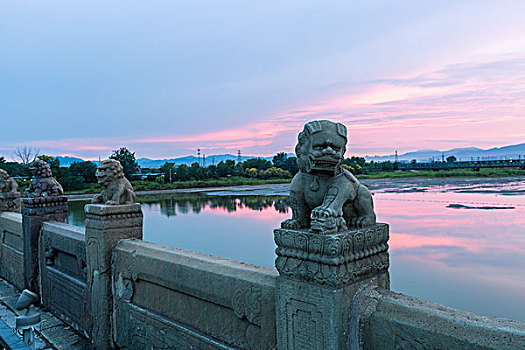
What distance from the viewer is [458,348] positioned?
1.71 metres

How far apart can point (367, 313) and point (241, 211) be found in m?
16.4

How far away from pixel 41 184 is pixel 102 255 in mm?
2369

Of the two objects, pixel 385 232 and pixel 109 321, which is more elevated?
pixel 385 232

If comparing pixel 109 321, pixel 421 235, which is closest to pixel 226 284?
pixel 109 321

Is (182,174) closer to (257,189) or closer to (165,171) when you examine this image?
(165,171)

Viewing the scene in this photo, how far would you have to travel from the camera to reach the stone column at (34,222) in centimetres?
550

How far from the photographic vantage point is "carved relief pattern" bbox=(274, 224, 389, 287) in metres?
2.03

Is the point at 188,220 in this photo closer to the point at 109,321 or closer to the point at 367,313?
the point at 109,321

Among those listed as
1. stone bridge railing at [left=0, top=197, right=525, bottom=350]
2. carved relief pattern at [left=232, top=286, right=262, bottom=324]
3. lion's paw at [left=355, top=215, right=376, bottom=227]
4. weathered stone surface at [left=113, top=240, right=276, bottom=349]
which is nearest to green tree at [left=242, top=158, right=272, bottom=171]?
stone bridge railing at [left=0, top=197, right=525, bottom=350]

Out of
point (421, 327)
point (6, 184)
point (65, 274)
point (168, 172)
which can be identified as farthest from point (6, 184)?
point (168, 172)

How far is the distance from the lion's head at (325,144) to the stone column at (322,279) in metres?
0.41

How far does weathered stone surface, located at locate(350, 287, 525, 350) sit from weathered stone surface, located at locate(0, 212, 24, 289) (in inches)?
228

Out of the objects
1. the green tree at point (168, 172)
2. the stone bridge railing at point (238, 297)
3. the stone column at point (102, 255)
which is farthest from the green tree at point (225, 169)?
the stone column at point (102, 255)

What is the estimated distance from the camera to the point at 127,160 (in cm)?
4397
